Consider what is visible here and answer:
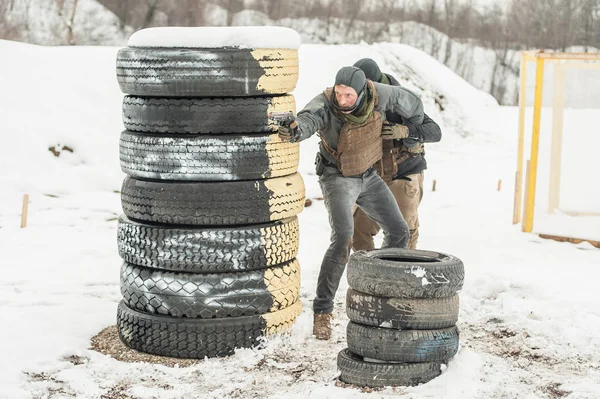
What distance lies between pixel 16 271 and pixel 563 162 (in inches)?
242

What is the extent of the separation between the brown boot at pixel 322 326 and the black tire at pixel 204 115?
1.35 m

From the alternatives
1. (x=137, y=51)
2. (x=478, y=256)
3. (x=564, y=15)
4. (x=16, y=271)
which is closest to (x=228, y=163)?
(x=137, y=51)

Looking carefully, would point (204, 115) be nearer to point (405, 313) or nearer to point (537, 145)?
point (405, 313)

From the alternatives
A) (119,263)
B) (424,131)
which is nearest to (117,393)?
(424,131)

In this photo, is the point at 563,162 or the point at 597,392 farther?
the point at 563,162

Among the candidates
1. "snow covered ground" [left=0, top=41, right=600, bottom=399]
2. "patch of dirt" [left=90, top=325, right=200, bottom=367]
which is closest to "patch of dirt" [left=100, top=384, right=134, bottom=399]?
"snow covered ground" [left=0, top=41, right=600, bottom=399]

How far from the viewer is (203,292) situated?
572cm

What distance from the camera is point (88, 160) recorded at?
45.6ft

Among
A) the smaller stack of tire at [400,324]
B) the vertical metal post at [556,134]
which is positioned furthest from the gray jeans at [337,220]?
the vertical metal post at [556,134]

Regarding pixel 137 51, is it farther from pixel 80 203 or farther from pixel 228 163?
pixel 80 203

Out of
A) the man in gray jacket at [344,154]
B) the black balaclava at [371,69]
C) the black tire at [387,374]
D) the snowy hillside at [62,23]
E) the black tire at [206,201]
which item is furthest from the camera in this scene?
the snowy hillside at [62,23]

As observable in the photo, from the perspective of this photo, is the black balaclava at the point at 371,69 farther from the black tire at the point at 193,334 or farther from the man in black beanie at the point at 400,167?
the black tire at the point at 193,334

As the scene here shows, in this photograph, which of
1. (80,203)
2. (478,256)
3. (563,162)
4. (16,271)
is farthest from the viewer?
(80,203)

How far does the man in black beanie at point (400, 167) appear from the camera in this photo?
7.00 metres
